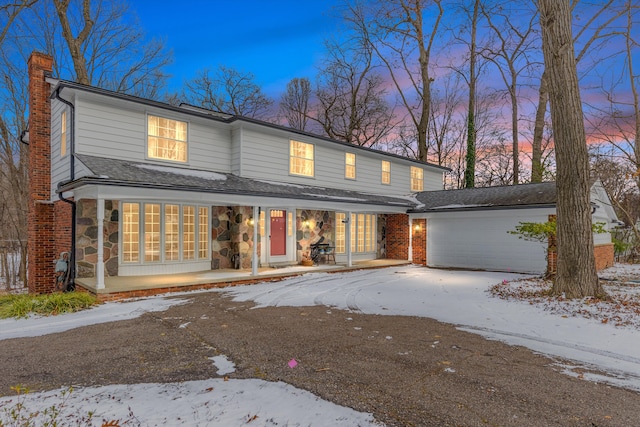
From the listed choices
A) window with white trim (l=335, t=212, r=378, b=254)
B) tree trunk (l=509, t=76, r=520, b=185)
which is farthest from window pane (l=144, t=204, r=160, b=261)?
tree trunk (l=509, t=76, r=520, b=185)

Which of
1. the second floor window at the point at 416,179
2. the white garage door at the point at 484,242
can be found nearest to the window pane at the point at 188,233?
the white garage door at the point at 484,242

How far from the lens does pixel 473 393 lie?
351 cm

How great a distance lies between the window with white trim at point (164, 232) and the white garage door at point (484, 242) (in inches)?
379

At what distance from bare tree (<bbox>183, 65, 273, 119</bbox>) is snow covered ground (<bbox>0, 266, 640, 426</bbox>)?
693 inches

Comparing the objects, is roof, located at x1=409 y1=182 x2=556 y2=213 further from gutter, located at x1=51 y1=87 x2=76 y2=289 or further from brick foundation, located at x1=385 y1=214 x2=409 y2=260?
gutter, located at x1=51 y1=87 x2=76 y2=289

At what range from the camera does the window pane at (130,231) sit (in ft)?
33.4

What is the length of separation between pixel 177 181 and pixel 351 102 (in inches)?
767

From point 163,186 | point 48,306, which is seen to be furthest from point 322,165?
point 48,306

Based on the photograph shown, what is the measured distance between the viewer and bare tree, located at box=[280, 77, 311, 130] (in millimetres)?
28578

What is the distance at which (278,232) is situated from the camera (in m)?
13.4

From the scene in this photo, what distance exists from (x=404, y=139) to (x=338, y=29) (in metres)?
9.34

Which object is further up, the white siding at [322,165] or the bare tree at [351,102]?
the bare tree at [351,102]

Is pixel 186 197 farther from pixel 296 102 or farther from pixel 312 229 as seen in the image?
pixel 296 102

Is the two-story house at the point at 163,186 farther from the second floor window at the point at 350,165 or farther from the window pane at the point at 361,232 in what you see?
the window pane at the point at 361,232
